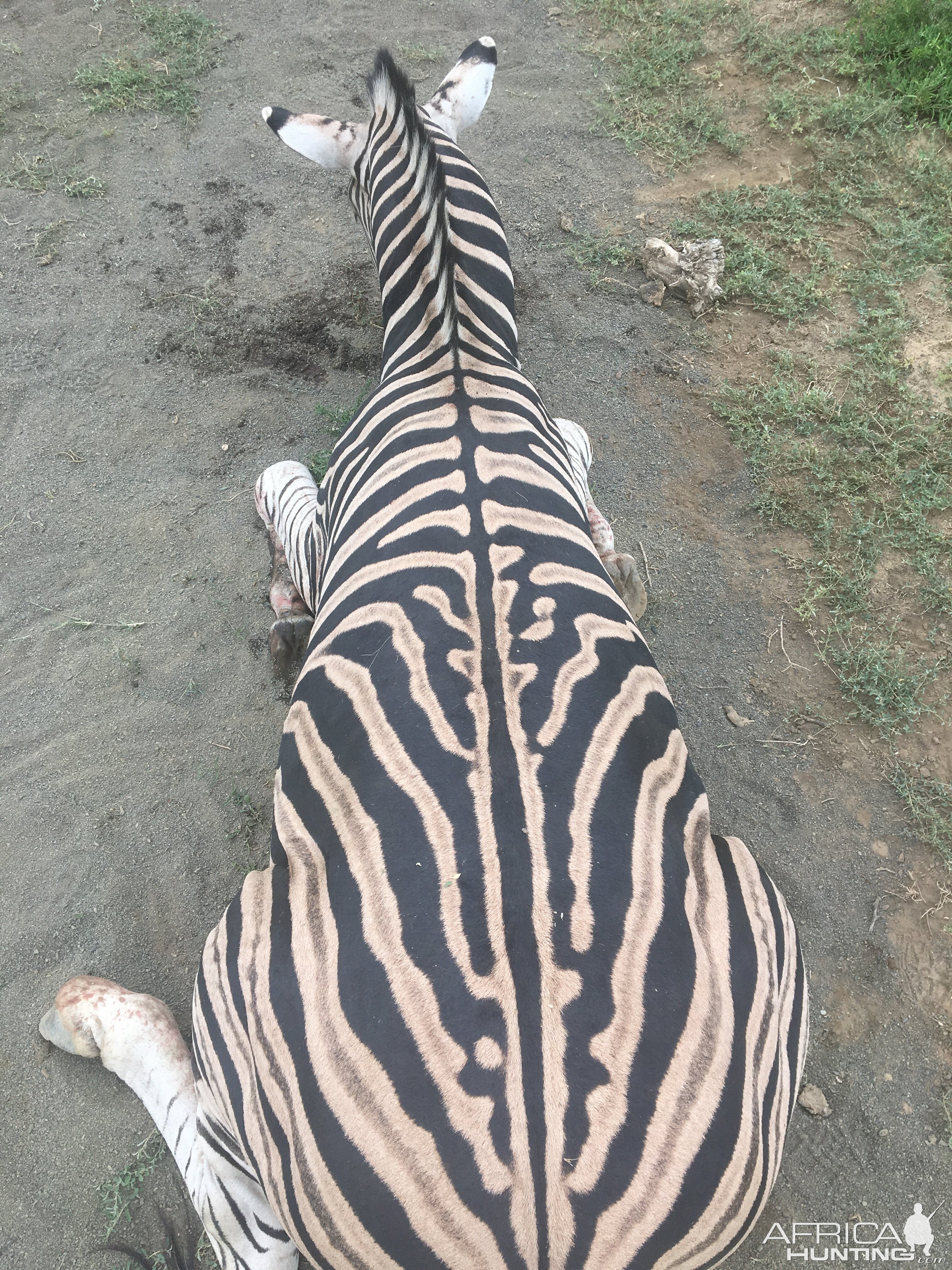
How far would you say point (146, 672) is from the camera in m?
3.50

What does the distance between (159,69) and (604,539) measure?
16.8 feet

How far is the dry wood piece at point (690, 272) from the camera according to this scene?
4504mm

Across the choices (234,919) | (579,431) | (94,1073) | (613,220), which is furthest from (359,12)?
(94,1073)

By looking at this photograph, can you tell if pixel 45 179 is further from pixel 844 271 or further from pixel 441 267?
pixel 844 271

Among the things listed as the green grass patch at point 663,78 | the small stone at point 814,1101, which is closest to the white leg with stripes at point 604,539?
the small stone at point 814,1101

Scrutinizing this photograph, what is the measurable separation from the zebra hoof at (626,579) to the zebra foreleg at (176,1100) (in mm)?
2473

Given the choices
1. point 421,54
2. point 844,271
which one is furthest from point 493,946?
point 421,54

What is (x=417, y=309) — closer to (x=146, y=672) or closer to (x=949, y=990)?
(x=146, y=672)

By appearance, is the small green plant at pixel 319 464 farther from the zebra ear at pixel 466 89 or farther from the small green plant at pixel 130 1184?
the small green plant at pixel 130 1184

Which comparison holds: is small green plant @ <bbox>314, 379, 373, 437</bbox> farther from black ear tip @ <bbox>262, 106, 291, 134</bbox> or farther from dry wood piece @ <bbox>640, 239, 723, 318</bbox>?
dry wood piece @ <bbox>640, 239, 723, 318</bbox>

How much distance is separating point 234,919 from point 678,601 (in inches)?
102

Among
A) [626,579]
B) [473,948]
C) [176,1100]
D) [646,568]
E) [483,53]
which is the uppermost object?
[483,53]

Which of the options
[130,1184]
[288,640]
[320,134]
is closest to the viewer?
[130,1184]

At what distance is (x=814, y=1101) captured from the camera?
258 centimetres
